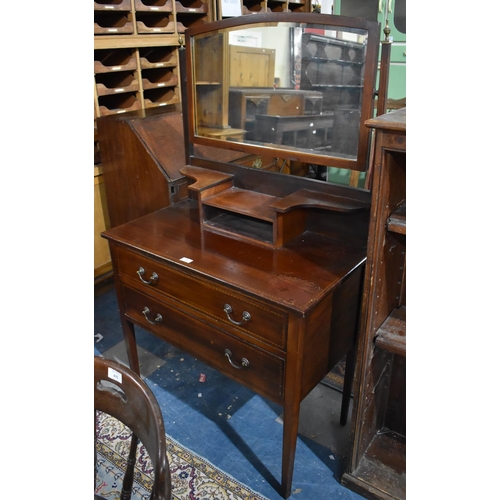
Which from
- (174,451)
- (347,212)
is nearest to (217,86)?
(347,212)

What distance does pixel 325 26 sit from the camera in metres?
1.36

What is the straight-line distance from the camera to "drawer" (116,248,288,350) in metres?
1.31

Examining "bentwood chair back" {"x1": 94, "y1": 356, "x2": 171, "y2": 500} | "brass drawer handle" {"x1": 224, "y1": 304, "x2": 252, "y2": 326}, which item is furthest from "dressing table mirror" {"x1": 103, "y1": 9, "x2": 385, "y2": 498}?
"bentwood chair back" {"x1": 94, "y1": 356, "x2": 171, "y2": 500}

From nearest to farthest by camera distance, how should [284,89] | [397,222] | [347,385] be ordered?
[397,222]
[284,89]
[347,385]

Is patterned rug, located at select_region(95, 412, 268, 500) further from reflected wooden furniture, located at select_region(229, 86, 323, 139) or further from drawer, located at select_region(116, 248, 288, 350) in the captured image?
reflected wooden furniture, located at select_region(229, 86, 323, 139)

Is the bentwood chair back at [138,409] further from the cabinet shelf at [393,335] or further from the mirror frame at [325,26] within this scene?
the mirror frame at [325,26]

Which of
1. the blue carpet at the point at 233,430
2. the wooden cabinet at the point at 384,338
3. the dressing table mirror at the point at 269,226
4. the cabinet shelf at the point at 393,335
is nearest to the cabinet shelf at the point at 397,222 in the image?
the wooden cabinet at the point at 384,338

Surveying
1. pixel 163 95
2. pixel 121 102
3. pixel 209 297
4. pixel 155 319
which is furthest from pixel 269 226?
pixel 163 95

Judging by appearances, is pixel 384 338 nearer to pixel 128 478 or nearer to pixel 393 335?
pixel 393 335

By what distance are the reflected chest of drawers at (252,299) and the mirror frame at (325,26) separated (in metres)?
0.28

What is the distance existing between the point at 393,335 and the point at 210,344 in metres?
0.59

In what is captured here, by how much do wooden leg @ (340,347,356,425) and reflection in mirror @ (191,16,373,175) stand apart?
29.6 inches

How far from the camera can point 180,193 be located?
2.14 m

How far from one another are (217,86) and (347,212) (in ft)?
2.25
